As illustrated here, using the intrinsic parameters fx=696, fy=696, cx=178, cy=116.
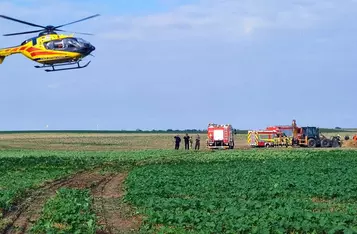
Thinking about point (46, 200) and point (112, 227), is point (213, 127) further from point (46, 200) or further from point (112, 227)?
point (112, 227)

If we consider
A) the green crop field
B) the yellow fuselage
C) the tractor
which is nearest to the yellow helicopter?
the yellow fuselage

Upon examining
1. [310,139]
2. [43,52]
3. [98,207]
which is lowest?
[98,207]

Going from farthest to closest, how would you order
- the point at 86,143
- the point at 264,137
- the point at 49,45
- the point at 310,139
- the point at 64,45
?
the point at 86,143, the point at 264,137, the point at 310,139, the point at 49,45, the point at 64,45

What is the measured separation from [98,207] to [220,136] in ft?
158

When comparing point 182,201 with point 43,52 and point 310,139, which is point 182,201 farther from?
point 310,139

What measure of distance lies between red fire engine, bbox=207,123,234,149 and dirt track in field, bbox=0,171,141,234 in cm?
3561

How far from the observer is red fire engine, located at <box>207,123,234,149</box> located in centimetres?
6831

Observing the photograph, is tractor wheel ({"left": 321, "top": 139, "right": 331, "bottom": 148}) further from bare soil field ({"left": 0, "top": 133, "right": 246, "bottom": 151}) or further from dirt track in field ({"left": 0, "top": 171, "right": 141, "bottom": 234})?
dirt track in field ({"left": 0, "top": 171, "right": 141, "bottom": 234})

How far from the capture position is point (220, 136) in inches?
2699

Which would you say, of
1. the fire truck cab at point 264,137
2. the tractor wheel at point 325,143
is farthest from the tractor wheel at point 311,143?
the fire truck cab at point 264,137

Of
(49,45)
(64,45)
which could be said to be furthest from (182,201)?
(49,45)

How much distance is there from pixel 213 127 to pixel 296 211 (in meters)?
51.9

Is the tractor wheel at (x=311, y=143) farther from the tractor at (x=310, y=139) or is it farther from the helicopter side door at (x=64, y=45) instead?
the helicopter side door at (x=64, y=45)

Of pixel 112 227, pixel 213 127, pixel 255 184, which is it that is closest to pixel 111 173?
pixel 255 184
